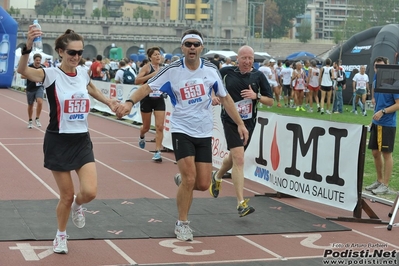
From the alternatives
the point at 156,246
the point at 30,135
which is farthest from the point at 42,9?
the point at 156,246

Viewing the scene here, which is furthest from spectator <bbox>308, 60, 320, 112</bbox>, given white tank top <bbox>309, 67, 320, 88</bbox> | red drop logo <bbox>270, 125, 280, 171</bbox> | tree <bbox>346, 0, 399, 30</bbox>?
tree <bbox>346, 0, 399, 30</bbox>

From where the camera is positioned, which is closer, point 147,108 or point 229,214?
point 229,214

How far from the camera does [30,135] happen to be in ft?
62.5

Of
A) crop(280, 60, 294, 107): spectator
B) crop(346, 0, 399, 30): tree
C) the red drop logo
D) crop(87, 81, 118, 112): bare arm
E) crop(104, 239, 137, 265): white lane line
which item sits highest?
crop(346, 0, 399, 30): tree

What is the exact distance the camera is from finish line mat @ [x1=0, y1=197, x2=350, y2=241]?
27.2 ft

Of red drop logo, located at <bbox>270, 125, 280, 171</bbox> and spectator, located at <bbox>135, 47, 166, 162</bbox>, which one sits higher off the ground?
spectator, located at <bbox>135, 47, 166, 162</bbox>

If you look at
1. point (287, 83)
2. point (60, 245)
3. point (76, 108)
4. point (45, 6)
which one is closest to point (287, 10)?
point (45, 6)

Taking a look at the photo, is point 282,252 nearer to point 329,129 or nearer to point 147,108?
point 329,129

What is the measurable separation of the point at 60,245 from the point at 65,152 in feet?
2.80

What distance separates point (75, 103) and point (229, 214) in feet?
9.78

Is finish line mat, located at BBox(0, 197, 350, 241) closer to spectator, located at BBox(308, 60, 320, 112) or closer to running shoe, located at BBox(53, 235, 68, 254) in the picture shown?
running shoe, located at BBox(53, 235, 68, 254)

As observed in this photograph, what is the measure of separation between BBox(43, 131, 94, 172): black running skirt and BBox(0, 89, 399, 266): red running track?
805mm

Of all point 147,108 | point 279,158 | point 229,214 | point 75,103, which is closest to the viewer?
point 75,103

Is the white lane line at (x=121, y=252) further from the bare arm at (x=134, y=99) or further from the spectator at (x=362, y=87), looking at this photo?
the spectator at (x=362, y=87)
